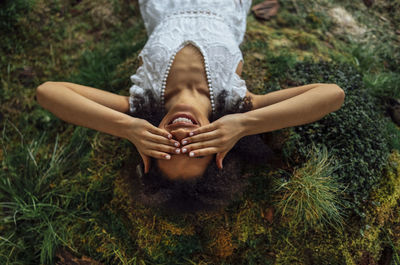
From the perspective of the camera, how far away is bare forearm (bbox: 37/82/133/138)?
2.16 metres

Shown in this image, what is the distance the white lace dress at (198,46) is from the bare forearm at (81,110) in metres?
0.29

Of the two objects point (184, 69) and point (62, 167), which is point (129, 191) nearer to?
point (62, 167)

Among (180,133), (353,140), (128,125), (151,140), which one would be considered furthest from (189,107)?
(353,140)

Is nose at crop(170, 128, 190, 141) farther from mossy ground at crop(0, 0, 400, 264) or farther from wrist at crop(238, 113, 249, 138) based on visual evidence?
mossy ground at crop(0, 0, 400, 264)

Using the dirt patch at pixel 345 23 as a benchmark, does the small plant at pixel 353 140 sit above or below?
below

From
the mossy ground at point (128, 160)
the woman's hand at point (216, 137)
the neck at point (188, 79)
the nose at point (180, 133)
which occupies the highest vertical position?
the neck at point (188, 79)

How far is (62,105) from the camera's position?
2.19m

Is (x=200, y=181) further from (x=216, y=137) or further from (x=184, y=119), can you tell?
(x=184, y=119)

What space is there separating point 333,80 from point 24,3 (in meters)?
4.02

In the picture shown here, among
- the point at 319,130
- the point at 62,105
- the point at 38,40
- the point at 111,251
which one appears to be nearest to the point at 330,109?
the point at 319,130

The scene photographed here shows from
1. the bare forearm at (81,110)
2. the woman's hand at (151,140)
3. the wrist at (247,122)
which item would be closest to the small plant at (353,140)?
the wrist at (247,122)

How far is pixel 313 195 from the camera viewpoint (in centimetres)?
231

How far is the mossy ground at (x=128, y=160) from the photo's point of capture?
2.46 meters

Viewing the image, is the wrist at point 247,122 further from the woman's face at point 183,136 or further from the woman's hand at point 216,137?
the woman's face at point 183,136
